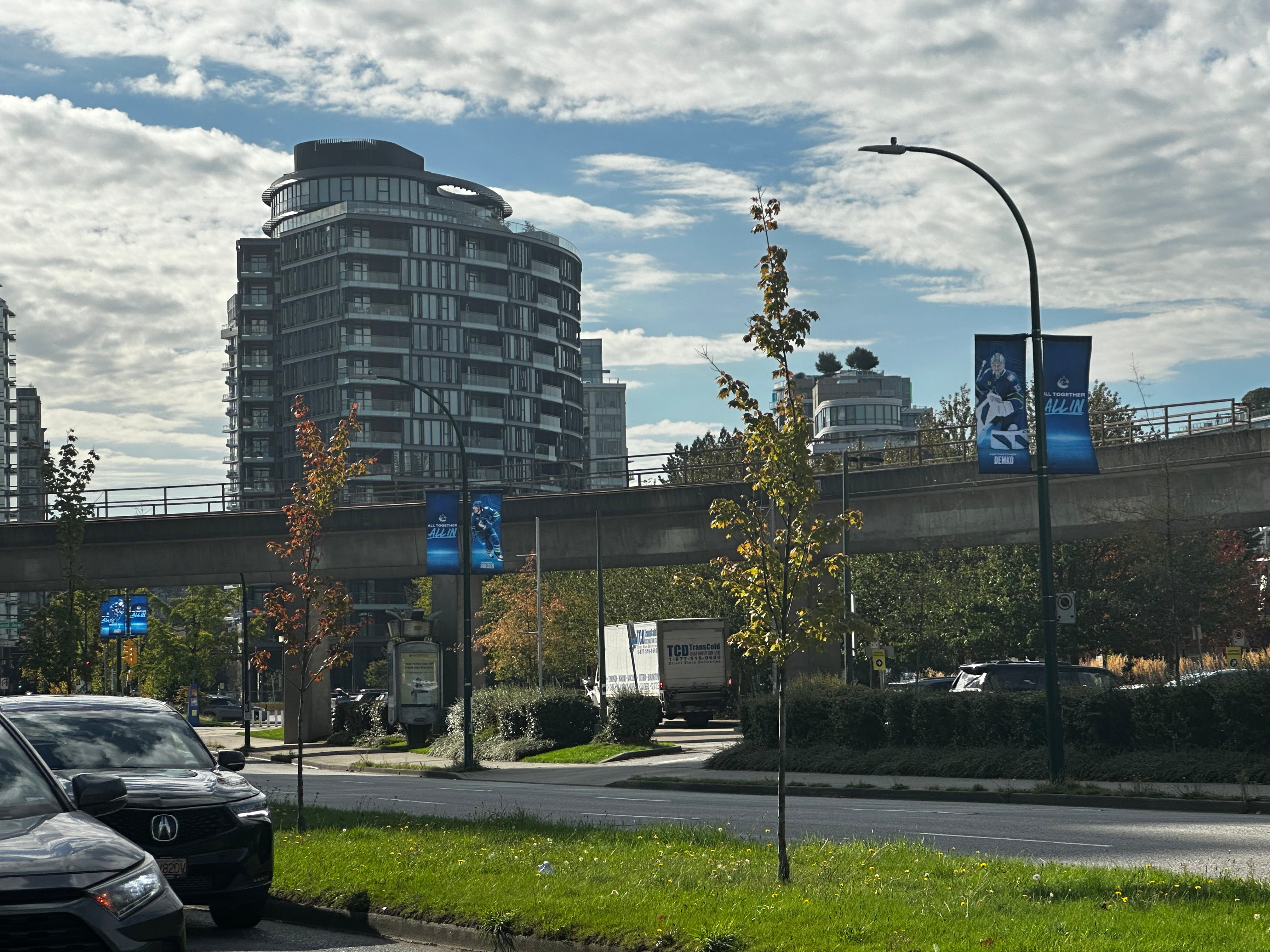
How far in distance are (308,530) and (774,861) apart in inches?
350

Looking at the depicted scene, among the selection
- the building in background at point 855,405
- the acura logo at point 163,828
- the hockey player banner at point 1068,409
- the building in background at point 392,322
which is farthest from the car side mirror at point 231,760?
the building in background at point 855,405

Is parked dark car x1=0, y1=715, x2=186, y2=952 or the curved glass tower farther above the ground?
the curved glass tower

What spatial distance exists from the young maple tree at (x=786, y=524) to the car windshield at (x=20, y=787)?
585 centimetres

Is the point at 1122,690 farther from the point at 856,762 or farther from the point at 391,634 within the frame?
the point at 391,634

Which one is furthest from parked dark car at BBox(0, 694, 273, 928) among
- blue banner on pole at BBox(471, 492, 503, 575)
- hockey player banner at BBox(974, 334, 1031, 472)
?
blue banner on pole at BBox(471, 492, 503, 575)

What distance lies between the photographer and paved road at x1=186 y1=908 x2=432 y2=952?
10.1 m

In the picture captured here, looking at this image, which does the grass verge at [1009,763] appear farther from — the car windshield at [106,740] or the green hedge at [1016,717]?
the car windshield at [106,740]

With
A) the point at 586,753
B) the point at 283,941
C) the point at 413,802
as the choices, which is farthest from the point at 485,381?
Answer: the point at 283,941

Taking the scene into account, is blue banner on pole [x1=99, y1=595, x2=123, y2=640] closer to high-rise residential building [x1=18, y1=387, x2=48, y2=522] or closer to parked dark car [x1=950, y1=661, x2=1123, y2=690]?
parked dark car [x1=950, y1=661, x2=1123, y2=690]

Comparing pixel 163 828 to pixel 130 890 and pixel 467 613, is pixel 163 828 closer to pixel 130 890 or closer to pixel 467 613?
pixel 130 890

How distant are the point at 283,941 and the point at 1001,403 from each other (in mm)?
14858

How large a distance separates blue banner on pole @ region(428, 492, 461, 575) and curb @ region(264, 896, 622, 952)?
2436 centimetres

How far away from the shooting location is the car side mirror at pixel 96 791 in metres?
7.13

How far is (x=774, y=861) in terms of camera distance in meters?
12.1
